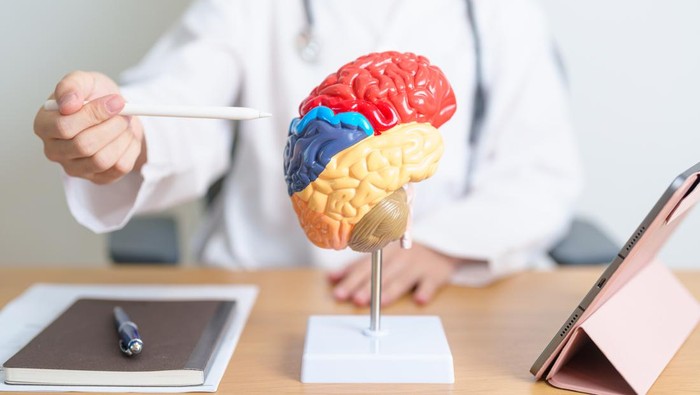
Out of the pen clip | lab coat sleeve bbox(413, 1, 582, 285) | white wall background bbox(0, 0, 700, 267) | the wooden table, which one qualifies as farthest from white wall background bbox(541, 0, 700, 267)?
the pen clip

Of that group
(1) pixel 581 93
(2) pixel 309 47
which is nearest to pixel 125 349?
(2) pixel 309 47

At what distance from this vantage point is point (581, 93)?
1.40 m

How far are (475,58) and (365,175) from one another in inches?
22.6

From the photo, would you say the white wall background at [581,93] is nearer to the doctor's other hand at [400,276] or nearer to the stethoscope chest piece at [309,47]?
the stethoscope chest piece at [309,47]

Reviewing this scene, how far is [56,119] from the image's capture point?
2.03 feet

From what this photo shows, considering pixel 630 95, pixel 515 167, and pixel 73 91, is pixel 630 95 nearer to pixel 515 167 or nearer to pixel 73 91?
pixel 515 167

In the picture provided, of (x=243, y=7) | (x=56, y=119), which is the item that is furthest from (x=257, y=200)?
(x=56, y=119)

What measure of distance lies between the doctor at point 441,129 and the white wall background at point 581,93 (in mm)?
300

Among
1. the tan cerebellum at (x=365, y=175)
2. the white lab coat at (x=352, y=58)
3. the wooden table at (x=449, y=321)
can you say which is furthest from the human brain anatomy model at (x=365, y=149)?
the white lab coat at (x=352, y=58)

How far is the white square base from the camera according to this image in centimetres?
60

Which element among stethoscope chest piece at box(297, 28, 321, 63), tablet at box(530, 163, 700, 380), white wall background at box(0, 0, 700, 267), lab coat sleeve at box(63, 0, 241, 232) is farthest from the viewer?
white wall background at box(0, 0, 700, 267)

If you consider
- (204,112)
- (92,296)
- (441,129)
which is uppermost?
(204,112)

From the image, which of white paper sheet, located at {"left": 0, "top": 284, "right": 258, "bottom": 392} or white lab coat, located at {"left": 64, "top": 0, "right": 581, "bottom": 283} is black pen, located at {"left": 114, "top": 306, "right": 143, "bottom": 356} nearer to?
white paper sheet, located at {"left": 0, "top": 284, "right": 258, "bottom": 392}

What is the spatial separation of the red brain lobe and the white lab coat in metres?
0.36
